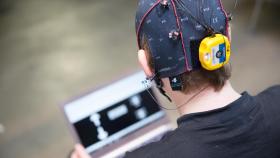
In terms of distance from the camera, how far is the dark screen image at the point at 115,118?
161 centimetres

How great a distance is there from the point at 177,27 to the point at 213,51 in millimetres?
113

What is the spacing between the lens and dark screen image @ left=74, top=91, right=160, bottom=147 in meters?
1.61

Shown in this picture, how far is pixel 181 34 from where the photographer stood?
1.04 meters

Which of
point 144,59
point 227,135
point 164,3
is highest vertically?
point 164,3

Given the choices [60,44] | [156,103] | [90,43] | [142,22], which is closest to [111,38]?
[90,43]

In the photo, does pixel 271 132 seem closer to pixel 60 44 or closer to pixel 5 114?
pixel 5 114

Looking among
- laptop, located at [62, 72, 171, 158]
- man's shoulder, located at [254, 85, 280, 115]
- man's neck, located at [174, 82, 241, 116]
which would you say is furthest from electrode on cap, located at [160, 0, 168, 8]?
laptop, located at [62, 72, 171, 158]

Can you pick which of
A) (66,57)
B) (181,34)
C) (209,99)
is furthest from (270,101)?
(66,57)

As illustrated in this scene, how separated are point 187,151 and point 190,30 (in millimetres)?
317

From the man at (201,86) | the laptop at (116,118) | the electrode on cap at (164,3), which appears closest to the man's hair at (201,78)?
the man at (201,86)

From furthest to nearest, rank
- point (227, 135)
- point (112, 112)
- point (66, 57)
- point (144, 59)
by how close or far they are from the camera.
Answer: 1. point (66, 57)
2. point (112, 112)
3. point (144, 59)
4. point (227, 135)

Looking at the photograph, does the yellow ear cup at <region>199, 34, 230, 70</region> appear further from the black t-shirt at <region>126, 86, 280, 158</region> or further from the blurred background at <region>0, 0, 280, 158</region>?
the blurred background at <region>0, 0, 280, 158</region>

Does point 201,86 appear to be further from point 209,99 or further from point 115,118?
point 115,118

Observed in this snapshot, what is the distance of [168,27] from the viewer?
1049 mm
